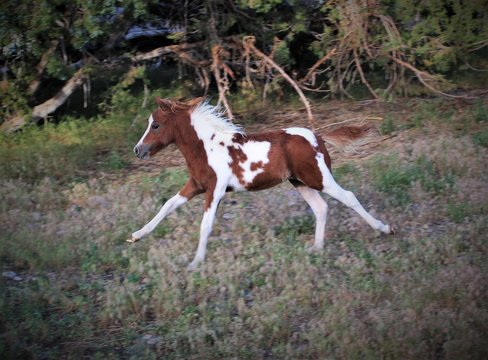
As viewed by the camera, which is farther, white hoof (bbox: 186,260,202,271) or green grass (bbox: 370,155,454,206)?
green grass (bbox: 370,155,454,206)

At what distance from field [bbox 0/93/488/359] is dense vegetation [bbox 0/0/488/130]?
134 centimetres

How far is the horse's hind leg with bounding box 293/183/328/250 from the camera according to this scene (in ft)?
28.0

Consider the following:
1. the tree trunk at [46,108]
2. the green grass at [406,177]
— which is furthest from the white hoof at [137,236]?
the tree trunk at [46,108]

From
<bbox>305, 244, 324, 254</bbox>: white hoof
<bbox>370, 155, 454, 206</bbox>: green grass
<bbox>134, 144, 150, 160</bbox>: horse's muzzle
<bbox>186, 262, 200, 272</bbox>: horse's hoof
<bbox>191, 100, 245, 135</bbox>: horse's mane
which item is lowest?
<bbox>370, 155, 454, 206</bbox>: green grass

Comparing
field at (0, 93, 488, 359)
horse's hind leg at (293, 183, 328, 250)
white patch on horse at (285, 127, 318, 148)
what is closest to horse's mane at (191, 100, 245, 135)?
white patch on horse at (285, 127, 318, 148)

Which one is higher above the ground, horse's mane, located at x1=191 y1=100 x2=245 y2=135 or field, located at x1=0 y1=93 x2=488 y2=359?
horse's mane, located at x1=191 y1=100 x2=245 y2=135

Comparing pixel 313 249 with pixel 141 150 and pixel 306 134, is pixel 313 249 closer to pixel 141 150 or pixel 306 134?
pixel 306 134

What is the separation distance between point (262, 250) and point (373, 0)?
6.36 meters

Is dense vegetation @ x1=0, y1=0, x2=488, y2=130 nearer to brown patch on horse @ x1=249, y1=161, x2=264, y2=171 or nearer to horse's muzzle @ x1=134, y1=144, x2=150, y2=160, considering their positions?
horse's muzzle @ x1=134, y1=144, x2=150, y2=160

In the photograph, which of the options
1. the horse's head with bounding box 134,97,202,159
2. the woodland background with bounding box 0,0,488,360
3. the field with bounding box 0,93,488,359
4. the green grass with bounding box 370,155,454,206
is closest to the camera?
the field with bounding box 0,93,488,359

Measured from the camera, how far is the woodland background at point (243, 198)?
6.78m

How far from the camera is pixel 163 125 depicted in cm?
856

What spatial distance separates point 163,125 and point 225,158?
832 millimetres

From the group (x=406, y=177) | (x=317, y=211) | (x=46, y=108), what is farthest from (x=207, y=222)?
Result: (x=46, y=108)
